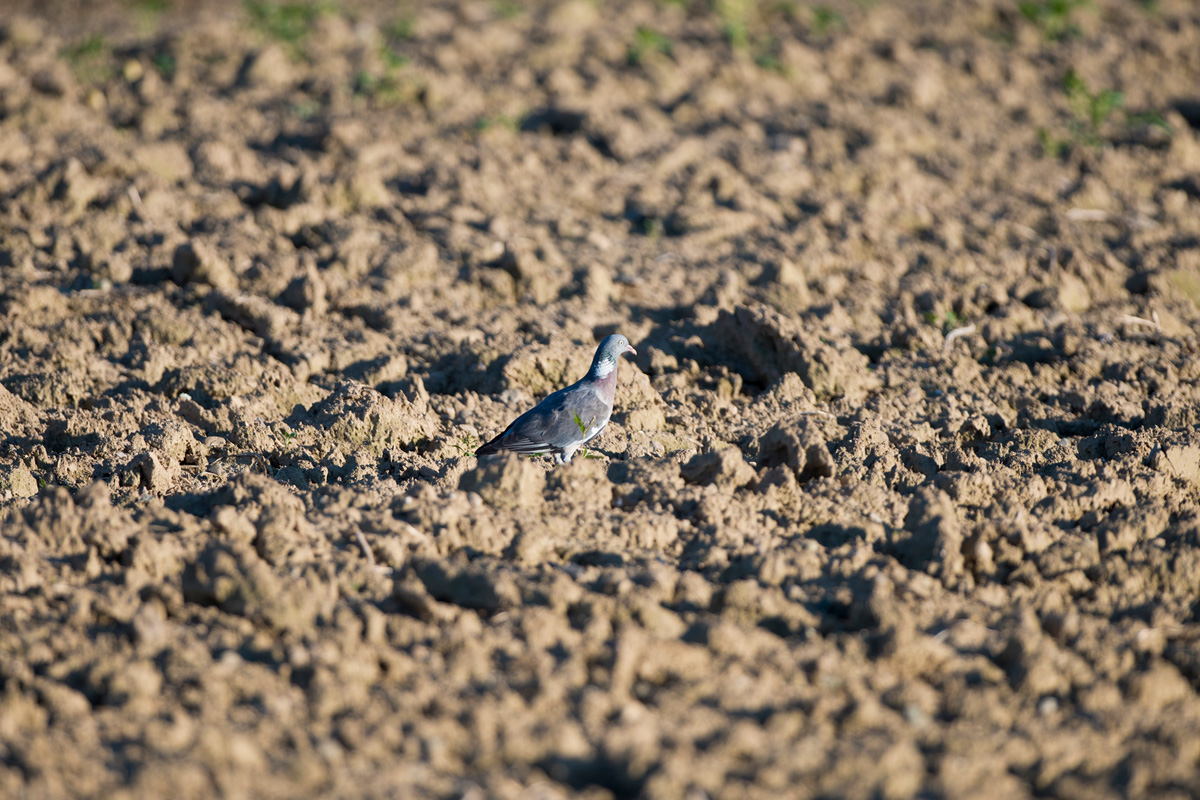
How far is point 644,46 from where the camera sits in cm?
1022

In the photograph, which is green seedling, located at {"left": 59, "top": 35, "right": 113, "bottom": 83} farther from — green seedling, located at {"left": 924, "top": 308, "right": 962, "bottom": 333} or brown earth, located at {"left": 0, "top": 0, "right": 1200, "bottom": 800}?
green seedling, located at {"left": 924, "top": 308, "right": 962, "bottom": 333}

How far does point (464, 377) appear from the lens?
589 cm

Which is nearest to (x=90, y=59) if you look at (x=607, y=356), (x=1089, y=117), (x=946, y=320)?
(x=607, y=356)

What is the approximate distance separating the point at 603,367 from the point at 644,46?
5.95 meters

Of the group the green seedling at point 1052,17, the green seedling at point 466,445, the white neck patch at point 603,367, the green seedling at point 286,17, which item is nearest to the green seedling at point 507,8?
the green seedling at point 286,17

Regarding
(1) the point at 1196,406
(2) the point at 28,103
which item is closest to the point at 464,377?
(1) the point at 1196,406

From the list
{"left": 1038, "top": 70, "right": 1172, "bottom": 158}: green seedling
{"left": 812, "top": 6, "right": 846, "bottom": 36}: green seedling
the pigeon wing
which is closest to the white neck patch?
the pigeon wing

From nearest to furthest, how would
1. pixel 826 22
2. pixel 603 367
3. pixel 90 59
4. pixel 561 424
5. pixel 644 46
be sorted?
pixel 561 424, pixel 603 367, pixel 90 59, pixel 644 46, pixel 826 22

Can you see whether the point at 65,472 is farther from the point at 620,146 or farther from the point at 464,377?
the point at 620,146

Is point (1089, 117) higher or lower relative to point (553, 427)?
lower

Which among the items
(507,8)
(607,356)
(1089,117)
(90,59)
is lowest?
(1089,117)

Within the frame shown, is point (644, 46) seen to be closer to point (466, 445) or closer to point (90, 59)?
point (90, 59)

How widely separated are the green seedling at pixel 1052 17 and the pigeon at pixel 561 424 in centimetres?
900

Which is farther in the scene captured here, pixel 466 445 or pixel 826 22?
pixel 826 22
